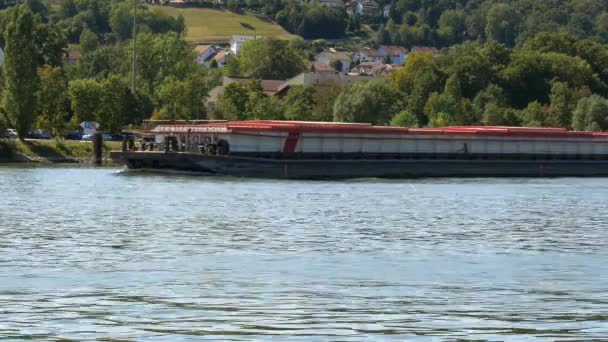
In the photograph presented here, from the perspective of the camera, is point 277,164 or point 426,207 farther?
point 277,164

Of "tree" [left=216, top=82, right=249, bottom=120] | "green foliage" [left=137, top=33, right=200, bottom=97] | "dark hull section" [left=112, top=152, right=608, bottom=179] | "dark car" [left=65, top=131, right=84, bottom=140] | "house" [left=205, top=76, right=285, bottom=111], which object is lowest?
"dark hull section" [left=112, top=152, right=608, bottom=179]

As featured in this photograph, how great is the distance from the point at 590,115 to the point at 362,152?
52846mm

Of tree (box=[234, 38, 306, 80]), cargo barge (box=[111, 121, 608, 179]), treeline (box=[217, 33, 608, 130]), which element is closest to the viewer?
cargo barge (box=[111, 121, 608, 179])

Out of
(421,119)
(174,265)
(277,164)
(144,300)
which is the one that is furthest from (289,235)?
(421,119)

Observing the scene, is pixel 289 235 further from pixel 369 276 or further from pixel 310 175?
pixel 310 175

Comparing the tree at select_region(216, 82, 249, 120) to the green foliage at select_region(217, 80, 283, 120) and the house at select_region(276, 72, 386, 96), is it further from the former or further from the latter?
the house at select_region(276, 72, 386, 96)

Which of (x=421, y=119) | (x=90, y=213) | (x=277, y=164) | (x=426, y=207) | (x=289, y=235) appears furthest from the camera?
(x=421, y=119)

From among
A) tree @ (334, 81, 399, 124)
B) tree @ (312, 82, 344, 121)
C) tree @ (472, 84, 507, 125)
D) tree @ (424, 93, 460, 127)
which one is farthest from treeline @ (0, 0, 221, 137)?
tree @ (472, 84, 507, 125)

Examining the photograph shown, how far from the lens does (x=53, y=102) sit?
112m

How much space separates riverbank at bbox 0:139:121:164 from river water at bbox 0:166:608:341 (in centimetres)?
3582

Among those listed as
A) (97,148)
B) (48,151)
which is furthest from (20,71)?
(97,148)

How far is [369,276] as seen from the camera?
31.2 metres

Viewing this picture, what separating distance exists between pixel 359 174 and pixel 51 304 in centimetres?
5435

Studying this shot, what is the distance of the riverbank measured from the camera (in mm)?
94188
